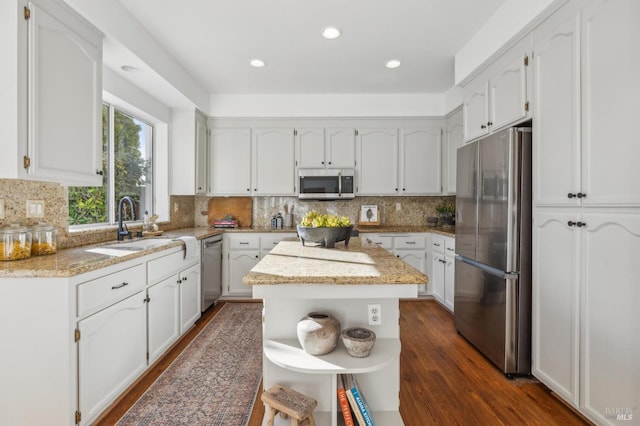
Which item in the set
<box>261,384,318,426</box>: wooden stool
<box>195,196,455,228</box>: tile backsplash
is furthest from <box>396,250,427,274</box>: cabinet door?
<box>261,384,318,426</box>: wooden stool

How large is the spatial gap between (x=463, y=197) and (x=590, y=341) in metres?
1.44

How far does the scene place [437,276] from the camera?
3928 mm

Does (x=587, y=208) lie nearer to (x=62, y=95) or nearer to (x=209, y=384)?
(x=209, y=384)

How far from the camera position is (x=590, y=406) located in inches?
66.7

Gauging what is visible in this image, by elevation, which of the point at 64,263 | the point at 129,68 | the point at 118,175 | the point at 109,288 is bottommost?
the point at 109,288

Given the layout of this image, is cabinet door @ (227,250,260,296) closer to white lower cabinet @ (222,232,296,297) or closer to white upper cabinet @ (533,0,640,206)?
white lower cabinet @ (222,232,296,297)

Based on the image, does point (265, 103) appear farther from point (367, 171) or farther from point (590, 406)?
point (590, 406)

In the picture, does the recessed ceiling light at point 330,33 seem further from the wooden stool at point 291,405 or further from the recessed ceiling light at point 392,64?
the wooden stool at point 291,405

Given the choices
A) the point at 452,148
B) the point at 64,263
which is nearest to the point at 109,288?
the point at 64,263

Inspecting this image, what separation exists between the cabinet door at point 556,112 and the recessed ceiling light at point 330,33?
55.6 inches

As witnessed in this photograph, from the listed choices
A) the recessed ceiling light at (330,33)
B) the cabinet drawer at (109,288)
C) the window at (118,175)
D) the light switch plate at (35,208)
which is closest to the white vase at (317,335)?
the cabinet drawer at (109,288)

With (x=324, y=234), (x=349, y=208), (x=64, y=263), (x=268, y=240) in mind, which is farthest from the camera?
(x=349, y=208)

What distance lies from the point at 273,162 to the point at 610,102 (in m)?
3.37

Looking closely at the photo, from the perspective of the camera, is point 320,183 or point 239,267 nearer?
point 239,267
